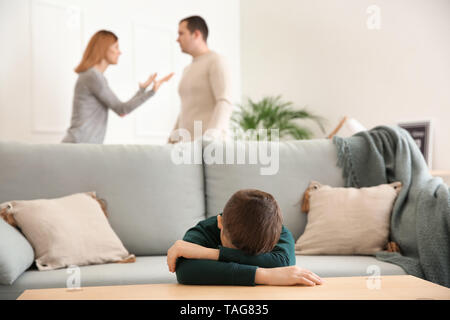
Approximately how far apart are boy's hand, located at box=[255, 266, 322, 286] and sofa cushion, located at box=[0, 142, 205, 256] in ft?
3.58

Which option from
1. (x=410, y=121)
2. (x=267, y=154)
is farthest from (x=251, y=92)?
(x=267, y=154)

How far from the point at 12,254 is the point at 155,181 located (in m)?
0.69

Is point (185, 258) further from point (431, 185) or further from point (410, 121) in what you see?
point (410, 121)

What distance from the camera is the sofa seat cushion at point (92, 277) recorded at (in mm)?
1456

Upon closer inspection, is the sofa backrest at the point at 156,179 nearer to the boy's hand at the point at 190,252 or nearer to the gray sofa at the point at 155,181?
the gray sofa at the point at 155,181

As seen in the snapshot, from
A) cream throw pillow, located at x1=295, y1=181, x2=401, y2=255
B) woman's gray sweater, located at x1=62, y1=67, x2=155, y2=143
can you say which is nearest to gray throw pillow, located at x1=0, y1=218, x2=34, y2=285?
cream throw pillow, located at x1=295, y1=181, x2=401, y2=255

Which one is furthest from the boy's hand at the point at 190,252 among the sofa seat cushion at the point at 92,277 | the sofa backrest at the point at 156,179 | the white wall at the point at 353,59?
the white wall at the point at 353,59

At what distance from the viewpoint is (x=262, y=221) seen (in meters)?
0.90

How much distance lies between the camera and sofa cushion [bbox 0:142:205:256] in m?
1.87

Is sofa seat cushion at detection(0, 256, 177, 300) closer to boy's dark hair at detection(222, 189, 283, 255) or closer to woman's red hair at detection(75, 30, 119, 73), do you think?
boy's dark hair at detection(222, 189, 283, 255)

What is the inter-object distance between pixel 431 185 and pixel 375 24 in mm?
1819

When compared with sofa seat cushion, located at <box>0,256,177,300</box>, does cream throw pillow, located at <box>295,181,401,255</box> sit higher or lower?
higher

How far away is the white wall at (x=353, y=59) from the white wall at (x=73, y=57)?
63 centimetres

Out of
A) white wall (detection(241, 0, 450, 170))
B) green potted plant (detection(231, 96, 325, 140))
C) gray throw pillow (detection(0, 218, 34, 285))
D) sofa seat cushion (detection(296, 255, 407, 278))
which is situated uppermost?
white wall (detection(241, 0, 450, 170))
